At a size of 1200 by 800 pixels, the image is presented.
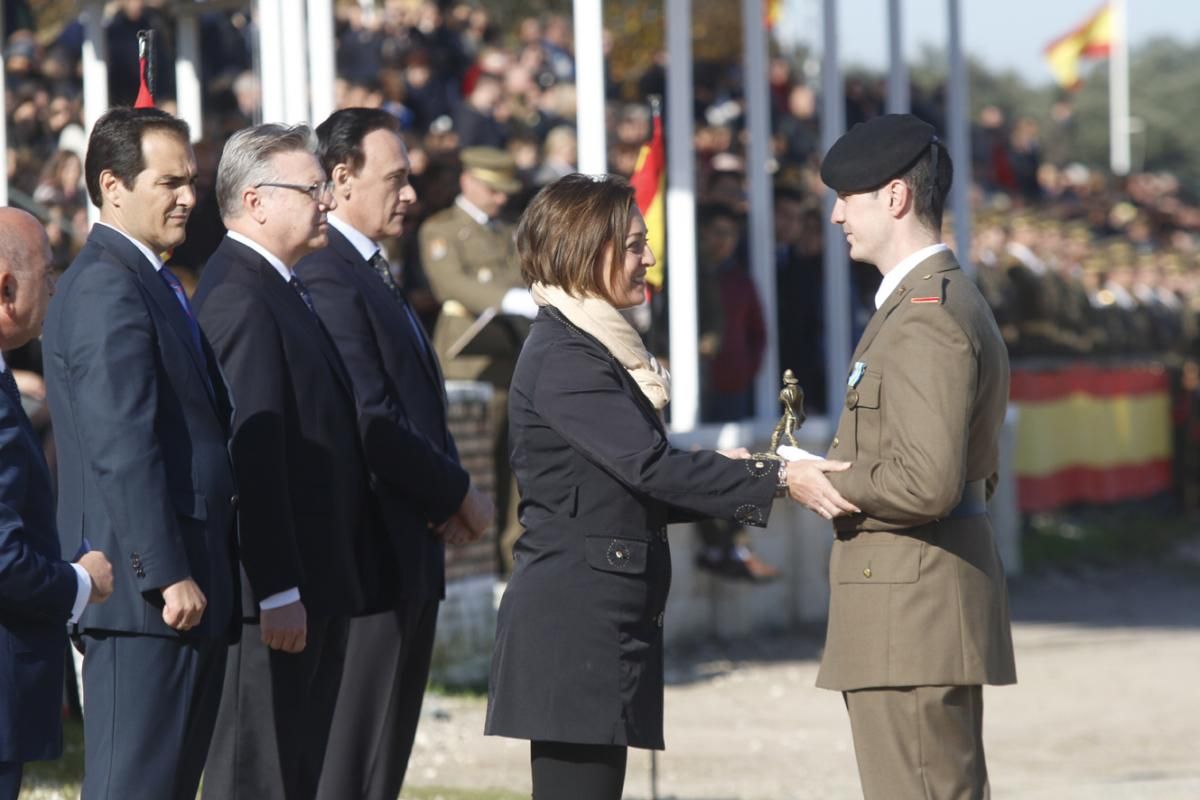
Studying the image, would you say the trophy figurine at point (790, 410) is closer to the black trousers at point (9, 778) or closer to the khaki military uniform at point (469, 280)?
the black trousers at point (9, 778)

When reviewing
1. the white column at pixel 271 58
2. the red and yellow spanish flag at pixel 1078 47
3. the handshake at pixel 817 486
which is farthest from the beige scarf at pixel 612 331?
the red and yellow spanish flag at pixel 1078 47

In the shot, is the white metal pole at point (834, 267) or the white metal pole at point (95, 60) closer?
the white metal pole at point (95, 60)

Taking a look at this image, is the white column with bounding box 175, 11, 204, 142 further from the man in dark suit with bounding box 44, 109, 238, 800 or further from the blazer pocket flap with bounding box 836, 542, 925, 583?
the blazer pocket flap with bounding box 836, 542, 925, 583

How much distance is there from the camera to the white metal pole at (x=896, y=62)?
→ 12930 millimetres

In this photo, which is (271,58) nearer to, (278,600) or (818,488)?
(278,600)

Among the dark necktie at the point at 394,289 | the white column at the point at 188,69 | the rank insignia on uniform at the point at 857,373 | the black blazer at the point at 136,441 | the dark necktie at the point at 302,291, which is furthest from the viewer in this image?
the white column at the point at 188,69

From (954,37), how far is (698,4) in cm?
1644

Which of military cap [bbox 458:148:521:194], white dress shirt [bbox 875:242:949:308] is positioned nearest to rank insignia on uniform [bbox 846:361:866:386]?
white dress shirt [bbox 875:242:949:308]

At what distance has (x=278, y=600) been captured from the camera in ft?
16.4

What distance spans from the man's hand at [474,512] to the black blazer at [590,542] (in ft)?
3.14

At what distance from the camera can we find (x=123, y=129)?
4684 millimetres

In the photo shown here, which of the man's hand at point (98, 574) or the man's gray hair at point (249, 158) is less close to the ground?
the man's gray hair at point (249, 158)

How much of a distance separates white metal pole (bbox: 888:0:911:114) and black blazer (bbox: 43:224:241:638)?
8876 mm

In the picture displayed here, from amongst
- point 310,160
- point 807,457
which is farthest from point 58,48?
point 807,457
